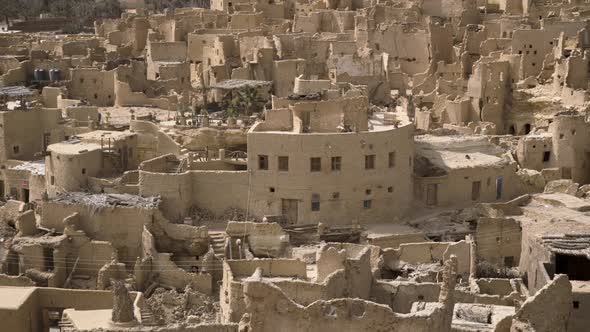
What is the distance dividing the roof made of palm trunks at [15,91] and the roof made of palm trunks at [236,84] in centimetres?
827

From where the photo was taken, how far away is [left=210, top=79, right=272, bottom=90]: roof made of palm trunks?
1960 inches

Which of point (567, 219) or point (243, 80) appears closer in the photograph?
point (567, 219)

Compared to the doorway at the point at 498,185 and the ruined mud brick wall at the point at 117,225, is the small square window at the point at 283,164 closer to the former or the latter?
the ruined mud brick wall at the point at 117,225

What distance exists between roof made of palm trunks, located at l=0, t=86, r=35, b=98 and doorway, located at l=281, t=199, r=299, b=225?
16582mm

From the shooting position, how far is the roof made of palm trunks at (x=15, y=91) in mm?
51406

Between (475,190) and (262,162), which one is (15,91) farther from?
(475,190)

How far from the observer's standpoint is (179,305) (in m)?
35.2

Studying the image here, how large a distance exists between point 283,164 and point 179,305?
6805 millimetres

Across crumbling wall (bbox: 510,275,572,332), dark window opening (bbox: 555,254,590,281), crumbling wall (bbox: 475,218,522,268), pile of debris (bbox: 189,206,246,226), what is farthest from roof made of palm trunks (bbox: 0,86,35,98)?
crumbling wall (bbox: 510,275,572,332)

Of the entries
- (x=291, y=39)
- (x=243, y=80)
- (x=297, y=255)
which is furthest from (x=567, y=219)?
(x=291, y=39)

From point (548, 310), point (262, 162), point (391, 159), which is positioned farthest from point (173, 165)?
point (548, 310)

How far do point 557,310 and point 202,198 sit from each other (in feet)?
53.0

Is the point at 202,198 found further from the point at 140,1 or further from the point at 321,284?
the point at 140,1

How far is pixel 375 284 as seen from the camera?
3064 centimetres
